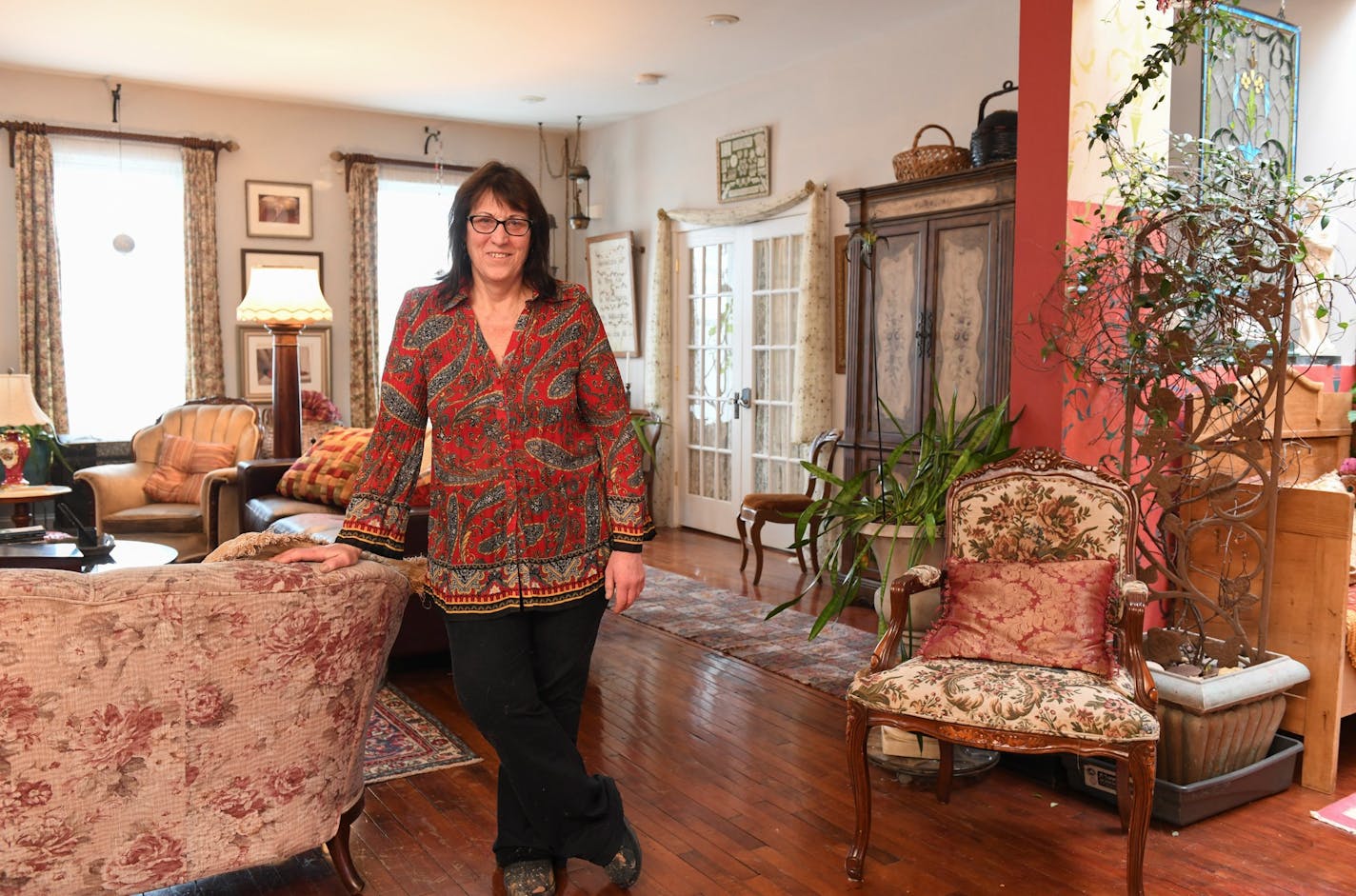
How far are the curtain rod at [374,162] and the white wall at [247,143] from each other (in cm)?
5

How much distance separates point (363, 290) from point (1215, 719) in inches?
254

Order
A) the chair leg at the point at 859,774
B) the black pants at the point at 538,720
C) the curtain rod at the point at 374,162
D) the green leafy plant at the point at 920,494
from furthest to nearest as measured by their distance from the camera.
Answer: the curtain rod at the point at 374,162
the green leafy plant at the point at 920,494
the chair leg at the point at 859,774
the black pants at the point at 538,720

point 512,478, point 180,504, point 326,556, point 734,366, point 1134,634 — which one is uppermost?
point 734,366

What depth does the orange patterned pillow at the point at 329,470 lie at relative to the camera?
16.0 ft

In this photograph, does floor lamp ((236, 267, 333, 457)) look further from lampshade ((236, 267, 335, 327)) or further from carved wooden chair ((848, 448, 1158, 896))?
carved wooden chair ((848, 448, 1158, 896))

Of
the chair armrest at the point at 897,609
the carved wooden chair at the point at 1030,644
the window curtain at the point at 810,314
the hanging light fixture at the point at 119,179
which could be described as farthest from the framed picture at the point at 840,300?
the hanging light fixture at the point at 119,179

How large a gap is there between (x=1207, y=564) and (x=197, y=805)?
9.17ft

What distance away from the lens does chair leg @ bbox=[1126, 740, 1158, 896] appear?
7.36 ft

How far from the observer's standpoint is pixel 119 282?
23.2ft

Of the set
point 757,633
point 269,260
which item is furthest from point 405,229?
point 757,633

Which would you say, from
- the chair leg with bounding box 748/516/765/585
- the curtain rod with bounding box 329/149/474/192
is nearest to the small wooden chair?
the chair leg with bounding box 748/516/765/585

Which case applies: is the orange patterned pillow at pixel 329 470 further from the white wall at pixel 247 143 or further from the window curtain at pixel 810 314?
the white wall at pixel 247 143

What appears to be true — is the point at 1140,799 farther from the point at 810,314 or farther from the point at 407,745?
the point at 810,314

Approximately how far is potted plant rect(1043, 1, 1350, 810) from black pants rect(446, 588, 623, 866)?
155 cm
